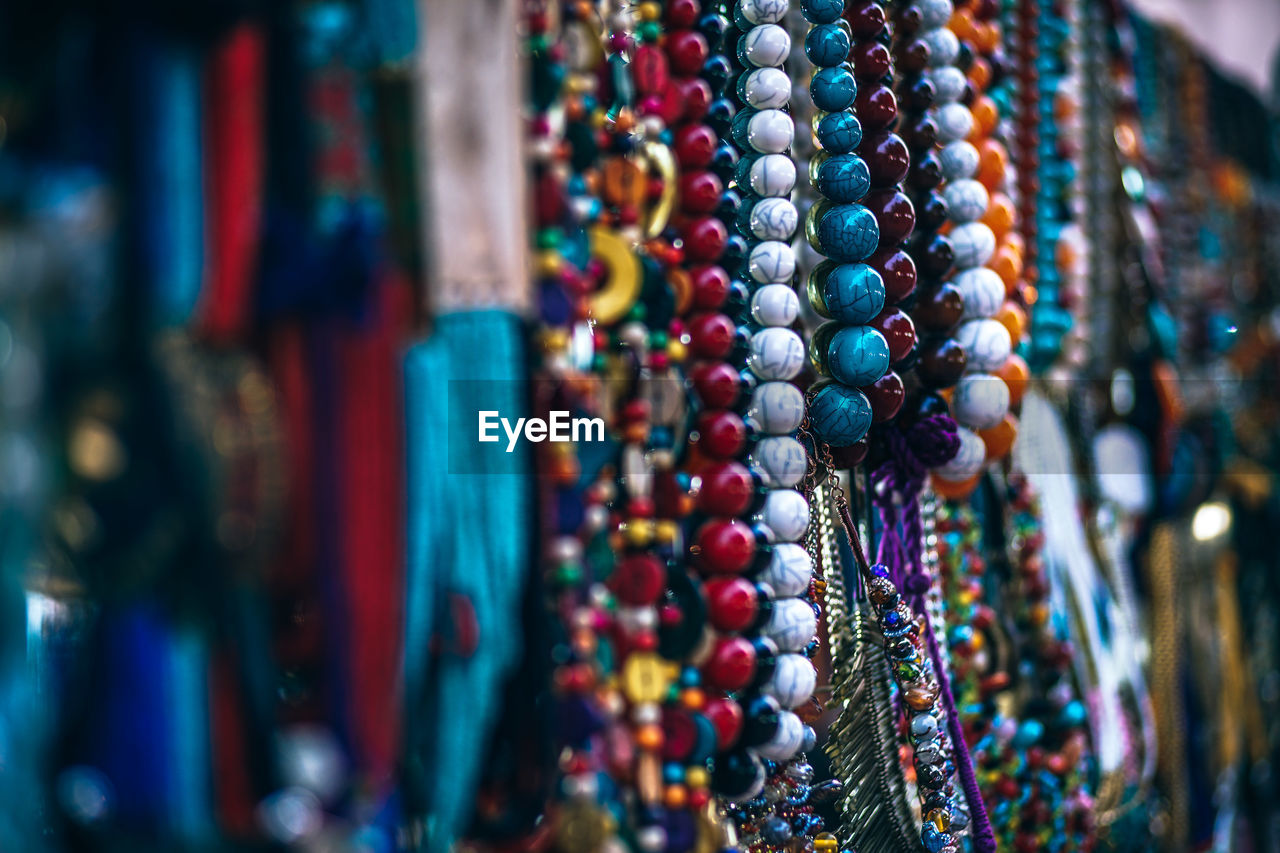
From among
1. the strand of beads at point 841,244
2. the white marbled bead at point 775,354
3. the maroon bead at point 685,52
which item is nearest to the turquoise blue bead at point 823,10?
the strand of beads at point 841,244

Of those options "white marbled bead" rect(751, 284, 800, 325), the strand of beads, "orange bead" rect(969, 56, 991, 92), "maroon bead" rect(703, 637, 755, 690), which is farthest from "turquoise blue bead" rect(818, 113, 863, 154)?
"maroon bead" rect(703, 637, 755, 690)

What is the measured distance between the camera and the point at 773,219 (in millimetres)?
707

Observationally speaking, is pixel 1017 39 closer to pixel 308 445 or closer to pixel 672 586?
pixel 672 586

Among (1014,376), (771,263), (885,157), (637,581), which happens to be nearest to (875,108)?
(885,157)

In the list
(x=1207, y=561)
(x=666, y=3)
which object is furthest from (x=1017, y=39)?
(x=1207, y=561)

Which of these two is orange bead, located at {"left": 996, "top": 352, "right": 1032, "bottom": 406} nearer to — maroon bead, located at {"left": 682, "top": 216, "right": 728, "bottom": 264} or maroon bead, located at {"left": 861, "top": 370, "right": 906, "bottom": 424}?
maroon bead, located at {"left": 861, "top": 370, "right": 906, "bottom": 424}

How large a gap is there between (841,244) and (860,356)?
0.07 meters

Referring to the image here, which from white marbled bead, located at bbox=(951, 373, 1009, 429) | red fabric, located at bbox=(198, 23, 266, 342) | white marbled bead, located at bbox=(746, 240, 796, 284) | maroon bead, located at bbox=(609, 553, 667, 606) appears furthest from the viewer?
white marbled bead, located at bbox=(951, 373, 1009, 429)

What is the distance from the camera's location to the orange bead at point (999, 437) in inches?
34.0

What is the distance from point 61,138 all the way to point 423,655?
25 cm

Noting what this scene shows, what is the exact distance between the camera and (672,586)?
0.65m

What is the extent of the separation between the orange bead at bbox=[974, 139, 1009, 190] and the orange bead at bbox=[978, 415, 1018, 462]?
19 cm

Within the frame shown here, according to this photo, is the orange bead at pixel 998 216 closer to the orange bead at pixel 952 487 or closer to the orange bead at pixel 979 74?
the orange bead at pixel 979 74

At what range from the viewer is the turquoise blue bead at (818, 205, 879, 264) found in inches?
28.3
